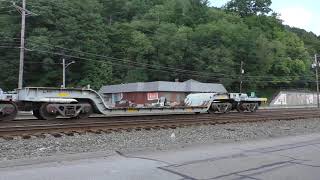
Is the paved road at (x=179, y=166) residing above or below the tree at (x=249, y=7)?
below

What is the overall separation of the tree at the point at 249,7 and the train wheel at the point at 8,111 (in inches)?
4835

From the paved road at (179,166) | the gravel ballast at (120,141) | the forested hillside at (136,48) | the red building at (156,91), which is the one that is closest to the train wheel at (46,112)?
the gravel ballast at (120,141)

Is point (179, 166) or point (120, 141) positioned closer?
point (179, 166)

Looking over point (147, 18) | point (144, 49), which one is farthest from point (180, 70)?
point (147, 18)

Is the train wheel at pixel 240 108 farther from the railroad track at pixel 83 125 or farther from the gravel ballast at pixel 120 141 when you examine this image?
the gravel ballast at pixel 120 141

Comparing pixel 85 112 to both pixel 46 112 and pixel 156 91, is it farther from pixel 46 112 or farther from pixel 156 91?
pixel 156 91

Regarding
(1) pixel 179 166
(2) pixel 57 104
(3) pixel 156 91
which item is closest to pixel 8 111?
(2) pixel 57 104

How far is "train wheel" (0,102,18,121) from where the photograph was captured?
55.0 ft

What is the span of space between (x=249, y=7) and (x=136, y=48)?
53418 millimetres

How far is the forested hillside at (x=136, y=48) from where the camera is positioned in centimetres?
8262

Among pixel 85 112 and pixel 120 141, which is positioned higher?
pixel 85 112

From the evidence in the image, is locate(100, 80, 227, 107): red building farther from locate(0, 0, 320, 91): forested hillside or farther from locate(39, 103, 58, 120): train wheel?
locate(39, 103, 58, 120): train wheel

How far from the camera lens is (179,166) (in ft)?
30.2

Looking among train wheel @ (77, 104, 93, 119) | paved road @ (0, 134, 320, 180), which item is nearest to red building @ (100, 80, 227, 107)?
train wheel @ (77, 104, 93, 119)
